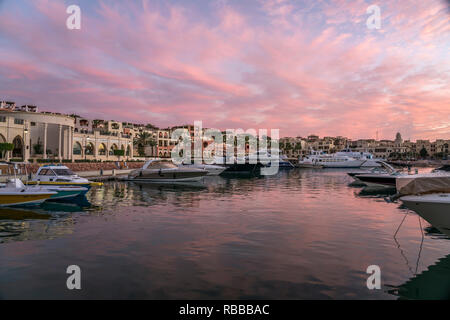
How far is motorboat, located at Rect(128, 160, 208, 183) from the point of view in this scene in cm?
4036

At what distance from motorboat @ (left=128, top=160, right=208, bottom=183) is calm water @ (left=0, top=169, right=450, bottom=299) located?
2117cm

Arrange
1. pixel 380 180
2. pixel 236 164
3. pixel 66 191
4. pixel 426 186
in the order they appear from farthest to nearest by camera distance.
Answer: pixel 236 164 < pixel 380 180 < pixel 66 191 < pixel 426 186

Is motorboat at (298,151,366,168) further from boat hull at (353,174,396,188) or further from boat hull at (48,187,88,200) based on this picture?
boat hull at (48,187,88,200)

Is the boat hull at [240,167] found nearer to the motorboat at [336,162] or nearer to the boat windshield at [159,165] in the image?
the boat windshield at [159,165]

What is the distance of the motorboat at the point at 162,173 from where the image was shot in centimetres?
4036

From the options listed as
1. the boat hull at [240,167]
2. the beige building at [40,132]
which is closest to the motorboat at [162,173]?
the boat hull at [240,167]

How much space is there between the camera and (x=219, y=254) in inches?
421

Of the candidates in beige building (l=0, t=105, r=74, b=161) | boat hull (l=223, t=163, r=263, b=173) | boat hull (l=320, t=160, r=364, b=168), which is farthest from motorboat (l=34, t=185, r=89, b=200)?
boat hull (l=320, t=160, r=364, b=168)

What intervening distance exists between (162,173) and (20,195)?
22120 millimetres

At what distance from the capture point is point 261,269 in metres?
9.25

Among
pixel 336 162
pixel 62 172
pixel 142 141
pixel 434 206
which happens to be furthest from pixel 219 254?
pixel 142 141

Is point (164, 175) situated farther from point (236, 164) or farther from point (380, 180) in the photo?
point (236, 164)
